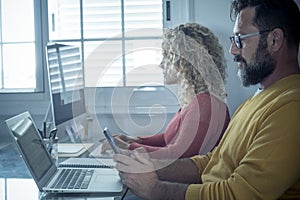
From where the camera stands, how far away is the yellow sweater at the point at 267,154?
111cm

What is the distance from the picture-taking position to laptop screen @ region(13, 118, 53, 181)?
1.38m

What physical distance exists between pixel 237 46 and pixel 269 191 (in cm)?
54

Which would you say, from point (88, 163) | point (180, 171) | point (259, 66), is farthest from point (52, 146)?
point (259, 66)

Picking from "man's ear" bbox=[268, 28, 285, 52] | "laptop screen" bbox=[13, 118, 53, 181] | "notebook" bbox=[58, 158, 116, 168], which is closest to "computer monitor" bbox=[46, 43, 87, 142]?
"notebook" bbox=[58, 158, 116, 168]

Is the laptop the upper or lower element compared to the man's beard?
lower

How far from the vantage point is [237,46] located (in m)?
1.44

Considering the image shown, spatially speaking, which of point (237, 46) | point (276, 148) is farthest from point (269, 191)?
point (237, 46)

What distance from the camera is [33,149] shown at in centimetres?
148

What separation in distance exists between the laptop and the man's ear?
70 centimetres

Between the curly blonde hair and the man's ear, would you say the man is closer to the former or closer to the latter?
the man's ear

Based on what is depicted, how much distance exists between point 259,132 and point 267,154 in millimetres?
89

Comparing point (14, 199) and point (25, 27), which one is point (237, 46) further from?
point (25, 27)

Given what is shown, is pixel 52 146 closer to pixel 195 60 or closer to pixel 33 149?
pixel 33 149

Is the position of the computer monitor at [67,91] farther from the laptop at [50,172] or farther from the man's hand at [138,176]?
the man's hand at [138,176]
